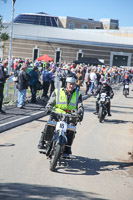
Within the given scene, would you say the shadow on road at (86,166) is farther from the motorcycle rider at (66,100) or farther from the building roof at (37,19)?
the building roof at (37,19)

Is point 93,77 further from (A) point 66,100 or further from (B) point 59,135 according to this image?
(B) point 59,135

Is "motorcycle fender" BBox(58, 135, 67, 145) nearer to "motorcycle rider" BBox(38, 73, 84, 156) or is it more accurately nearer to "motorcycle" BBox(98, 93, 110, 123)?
"motorcycle rider" BBox(38, 73, 84, 156)

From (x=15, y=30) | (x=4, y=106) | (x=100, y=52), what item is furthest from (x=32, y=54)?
(x=4, y=106)

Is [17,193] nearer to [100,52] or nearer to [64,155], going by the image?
[64,155]

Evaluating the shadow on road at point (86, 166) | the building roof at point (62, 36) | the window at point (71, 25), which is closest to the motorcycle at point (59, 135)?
the shadow on road at point (86, 166)

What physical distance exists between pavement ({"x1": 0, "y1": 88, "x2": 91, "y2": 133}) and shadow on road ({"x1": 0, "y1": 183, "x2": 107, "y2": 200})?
5.63 metres

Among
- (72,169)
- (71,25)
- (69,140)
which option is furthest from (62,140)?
(71,25)

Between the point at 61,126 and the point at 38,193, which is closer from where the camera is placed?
the point at 38,193

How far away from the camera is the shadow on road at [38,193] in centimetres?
601

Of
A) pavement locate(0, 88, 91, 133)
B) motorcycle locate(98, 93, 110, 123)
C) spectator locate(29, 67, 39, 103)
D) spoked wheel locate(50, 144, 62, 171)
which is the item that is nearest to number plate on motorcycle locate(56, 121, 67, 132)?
spoked wheel locate(50, 144, 62, 171)

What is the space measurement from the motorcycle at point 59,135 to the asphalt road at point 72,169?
248mm

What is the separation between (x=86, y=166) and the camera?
8.54 m

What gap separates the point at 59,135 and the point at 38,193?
5.89 feet

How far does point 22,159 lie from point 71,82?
1.89 m
